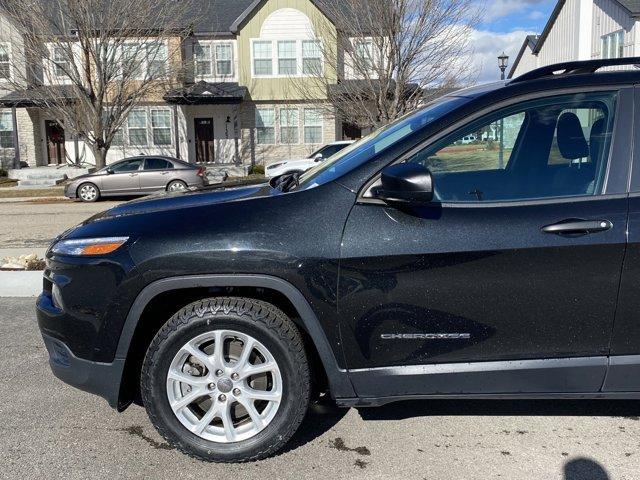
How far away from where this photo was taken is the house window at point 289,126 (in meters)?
27.4

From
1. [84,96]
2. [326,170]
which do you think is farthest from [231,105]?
[326,170]

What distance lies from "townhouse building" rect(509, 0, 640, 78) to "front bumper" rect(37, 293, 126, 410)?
17006 mm

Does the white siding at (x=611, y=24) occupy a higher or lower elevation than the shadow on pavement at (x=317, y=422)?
higher

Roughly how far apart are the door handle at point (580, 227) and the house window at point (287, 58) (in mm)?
25198

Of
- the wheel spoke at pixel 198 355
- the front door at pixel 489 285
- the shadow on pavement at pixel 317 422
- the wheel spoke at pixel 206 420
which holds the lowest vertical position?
the shadow on pavement at pixel 317 422

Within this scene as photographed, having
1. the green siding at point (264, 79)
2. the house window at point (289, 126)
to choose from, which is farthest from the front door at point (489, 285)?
the house window at point (289, 126)

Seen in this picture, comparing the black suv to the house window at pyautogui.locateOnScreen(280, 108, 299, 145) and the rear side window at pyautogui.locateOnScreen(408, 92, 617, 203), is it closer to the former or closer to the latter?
the rear side window at pyautogui.locateOnScreen(408, 92, 617, 203)

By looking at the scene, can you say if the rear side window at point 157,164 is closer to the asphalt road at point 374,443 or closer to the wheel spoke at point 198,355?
the asphalt road at point 374,443

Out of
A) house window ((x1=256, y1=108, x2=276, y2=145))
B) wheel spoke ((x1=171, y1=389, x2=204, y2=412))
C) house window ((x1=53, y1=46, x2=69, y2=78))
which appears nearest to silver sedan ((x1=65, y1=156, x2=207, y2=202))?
house window ((x1=53, y1=46, x2=69, y2=78))

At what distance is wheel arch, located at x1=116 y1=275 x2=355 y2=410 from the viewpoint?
2.91m

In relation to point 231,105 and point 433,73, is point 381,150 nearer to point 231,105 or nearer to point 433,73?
point 433,73

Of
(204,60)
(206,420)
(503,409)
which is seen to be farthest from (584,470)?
(204,60)

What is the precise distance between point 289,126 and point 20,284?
21.5m

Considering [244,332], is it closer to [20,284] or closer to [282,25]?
[20,284]
